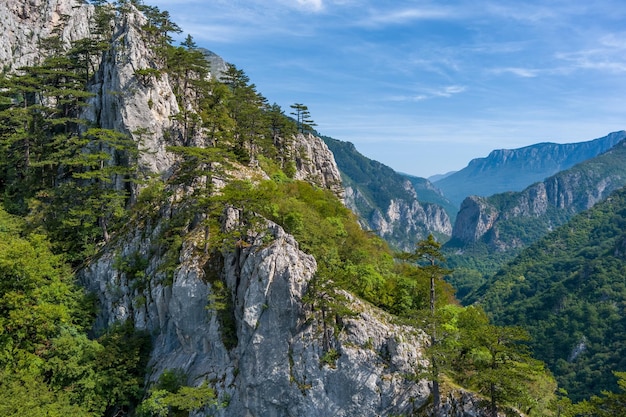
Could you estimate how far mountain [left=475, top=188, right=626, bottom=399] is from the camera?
9656cm

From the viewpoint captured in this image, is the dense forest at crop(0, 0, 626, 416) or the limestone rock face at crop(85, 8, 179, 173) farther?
the limestone rock face at crop(85, 8, 179, 173)

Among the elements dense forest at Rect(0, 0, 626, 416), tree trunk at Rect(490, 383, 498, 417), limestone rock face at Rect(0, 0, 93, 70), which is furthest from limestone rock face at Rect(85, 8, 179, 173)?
tree trunk at Rect(490, 383, 498, 417)

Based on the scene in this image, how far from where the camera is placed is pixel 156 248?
35000 mm

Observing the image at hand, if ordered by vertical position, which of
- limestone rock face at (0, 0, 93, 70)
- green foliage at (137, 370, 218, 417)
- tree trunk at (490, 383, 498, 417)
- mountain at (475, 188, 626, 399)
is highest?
limestone rock face at (0, 0, 93, 70)

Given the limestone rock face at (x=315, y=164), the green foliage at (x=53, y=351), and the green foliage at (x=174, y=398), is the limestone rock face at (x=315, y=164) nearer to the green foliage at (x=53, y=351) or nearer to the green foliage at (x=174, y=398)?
the green foliage at (x=53, y=351)

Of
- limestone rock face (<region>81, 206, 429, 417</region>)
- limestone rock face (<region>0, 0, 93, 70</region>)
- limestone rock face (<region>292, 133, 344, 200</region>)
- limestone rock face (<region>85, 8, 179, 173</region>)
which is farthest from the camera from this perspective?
limestone rock face (<region>0, 0, 93, 70</region>)

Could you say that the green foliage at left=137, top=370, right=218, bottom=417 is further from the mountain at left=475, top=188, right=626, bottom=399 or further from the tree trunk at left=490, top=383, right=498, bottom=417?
the mountain at left=475, top=188, right=626, bottom=399

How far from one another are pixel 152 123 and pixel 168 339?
78.1 ft

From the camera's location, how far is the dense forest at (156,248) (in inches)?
977

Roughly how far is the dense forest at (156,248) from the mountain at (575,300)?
82997 mm

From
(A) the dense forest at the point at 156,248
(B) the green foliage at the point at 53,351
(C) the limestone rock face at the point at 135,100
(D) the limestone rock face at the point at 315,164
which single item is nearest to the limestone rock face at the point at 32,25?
(A) the dense forest at the point at 156,248

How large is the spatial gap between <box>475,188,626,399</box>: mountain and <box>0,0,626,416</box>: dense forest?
82997mm

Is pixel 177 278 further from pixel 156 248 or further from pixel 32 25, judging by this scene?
pixel 32 25

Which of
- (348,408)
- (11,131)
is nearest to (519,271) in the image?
(348,408)
